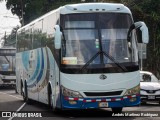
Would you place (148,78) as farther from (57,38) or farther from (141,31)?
(57,38)

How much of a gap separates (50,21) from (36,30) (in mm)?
3372

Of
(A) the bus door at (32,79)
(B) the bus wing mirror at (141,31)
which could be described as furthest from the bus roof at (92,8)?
(A) the bus door at (32,79)

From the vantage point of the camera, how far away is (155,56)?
39781 mm

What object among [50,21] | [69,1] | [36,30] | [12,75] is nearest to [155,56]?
[12,75]

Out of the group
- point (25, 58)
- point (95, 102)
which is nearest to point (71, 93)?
point (95, 102)

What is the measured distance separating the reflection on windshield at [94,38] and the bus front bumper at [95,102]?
1117 mm

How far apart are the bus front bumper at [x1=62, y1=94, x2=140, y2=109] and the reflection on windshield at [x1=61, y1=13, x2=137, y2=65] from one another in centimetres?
112

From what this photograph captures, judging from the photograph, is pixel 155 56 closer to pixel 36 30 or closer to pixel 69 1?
pixel 36 30

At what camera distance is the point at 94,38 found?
52.4ft

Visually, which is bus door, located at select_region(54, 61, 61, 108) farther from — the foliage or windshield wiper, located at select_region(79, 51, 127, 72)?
the foliage

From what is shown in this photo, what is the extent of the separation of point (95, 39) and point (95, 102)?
193 cm

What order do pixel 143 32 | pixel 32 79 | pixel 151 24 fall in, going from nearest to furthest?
pixel 143 32 < pixel 32 79 < pixel 151 24

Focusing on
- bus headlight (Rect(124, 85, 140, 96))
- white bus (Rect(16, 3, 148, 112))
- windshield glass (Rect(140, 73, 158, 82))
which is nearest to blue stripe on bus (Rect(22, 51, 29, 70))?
windshield glass (Rect(140, 73, 158, 82))

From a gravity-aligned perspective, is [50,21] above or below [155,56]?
above
